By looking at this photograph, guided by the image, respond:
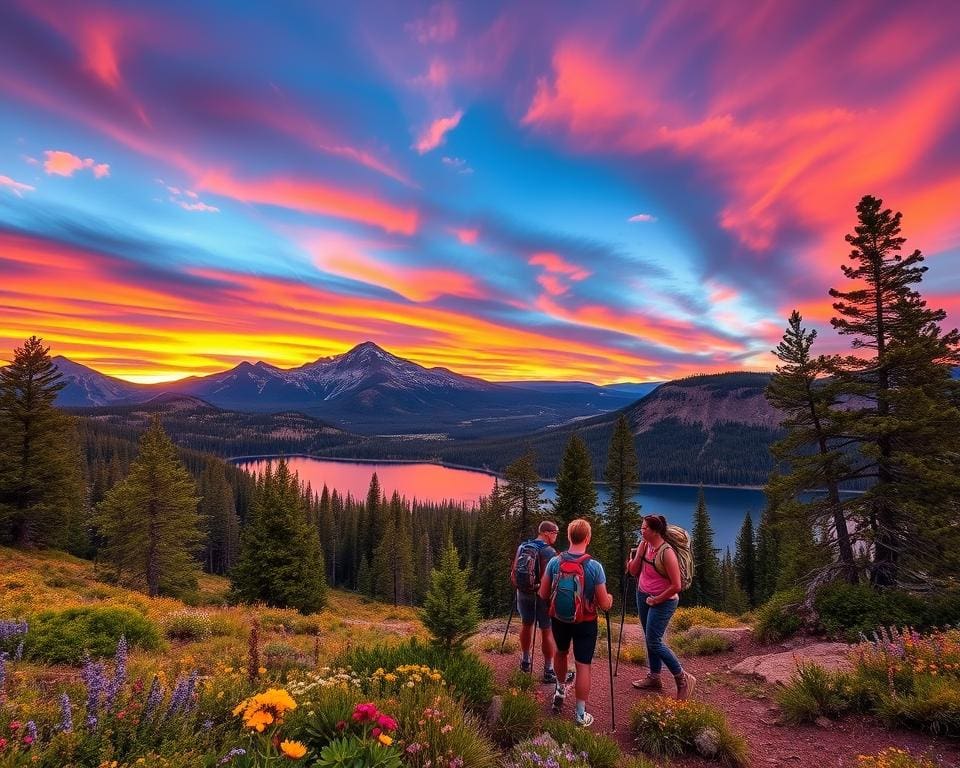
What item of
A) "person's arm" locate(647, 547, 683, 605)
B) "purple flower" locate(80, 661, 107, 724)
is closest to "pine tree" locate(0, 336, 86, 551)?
"purple flower" locate(80, 661, 107, 724)

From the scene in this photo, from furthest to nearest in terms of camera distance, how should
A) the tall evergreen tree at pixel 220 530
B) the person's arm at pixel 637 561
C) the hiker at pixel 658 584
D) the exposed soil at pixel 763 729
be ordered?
the tall evergreen tree at pixel 220 530
the person's arm at pixel 637 561
the hiker at pixel 658 584
the exposed soil at pixel 763 729

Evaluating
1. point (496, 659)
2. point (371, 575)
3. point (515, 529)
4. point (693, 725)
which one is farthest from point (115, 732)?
point (371, 575)

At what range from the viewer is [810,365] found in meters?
14.7

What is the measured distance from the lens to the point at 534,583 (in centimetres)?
791

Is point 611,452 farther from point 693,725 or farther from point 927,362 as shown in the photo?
point 693,725

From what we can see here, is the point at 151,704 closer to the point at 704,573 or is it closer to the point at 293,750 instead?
the point at 293,750

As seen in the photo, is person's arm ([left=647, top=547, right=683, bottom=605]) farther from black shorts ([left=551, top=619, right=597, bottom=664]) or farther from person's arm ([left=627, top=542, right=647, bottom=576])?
black shorts ([left=551, top=619, right=597, bottom=664])

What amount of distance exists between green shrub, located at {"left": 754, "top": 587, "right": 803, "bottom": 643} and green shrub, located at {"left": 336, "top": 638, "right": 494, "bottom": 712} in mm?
8690

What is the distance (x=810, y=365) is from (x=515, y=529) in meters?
18.2

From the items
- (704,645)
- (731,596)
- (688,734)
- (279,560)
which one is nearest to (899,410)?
(704,645)

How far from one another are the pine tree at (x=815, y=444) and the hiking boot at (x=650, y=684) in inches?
302

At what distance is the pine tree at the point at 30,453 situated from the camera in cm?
2684

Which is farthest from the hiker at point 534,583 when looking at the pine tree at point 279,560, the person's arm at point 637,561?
the pine tree at point 279,560

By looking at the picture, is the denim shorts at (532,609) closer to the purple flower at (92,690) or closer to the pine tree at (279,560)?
the purple flower at (92,690)
